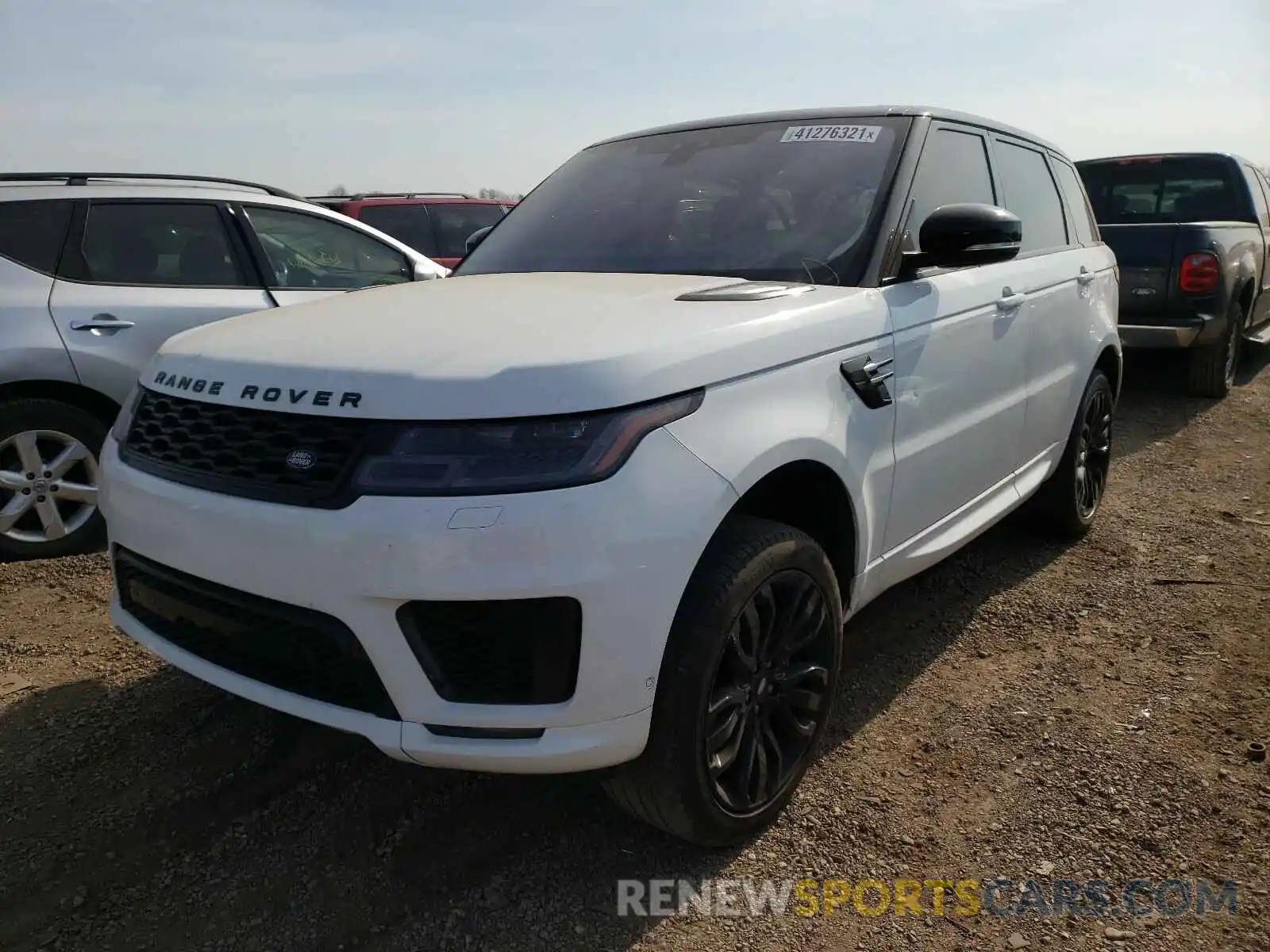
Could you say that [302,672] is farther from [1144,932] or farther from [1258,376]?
[1258,376]

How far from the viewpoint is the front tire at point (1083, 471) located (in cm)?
431

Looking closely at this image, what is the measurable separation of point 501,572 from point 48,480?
128 inches

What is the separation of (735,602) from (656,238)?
146 centimetres

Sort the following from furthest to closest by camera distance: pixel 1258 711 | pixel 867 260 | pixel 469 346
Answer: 1. pixel 1258 711
2. pixel 867 260
3. pixel 469 346

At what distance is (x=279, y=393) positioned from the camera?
2051 mm

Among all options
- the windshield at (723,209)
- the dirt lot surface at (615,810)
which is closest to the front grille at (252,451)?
the dirt lot surface at (615,810)

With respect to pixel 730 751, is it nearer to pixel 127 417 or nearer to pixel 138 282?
pixel 127 417

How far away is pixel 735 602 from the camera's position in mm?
2113

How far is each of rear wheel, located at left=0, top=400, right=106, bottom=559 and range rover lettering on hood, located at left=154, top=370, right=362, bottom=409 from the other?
2269mm

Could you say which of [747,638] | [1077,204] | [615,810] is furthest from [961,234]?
[1077,204]

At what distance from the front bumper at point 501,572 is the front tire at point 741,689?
0.28 feet

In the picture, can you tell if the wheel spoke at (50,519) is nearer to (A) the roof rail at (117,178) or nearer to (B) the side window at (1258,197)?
(A) the roof rail at (117,178)

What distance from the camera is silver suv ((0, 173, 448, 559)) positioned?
4148mm

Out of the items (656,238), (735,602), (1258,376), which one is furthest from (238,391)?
(1258,376)
